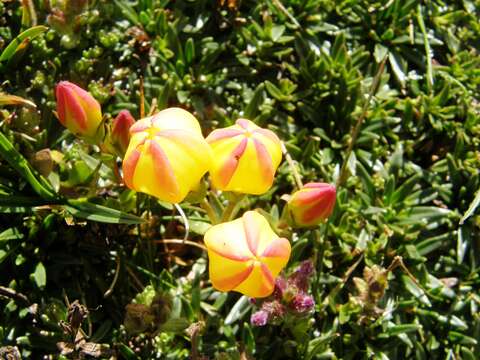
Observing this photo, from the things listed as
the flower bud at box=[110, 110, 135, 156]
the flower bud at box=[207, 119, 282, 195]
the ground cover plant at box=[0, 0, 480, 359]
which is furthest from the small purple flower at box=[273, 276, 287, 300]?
the flower bud at box=[110, 110, 135, 156]

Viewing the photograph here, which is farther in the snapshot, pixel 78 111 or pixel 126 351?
pixel 126 351

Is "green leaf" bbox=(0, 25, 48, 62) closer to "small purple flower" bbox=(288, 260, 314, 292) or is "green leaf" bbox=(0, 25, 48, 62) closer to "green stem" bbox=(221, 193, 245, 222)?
"green stem" bbox=(221, 193, 245, 222)

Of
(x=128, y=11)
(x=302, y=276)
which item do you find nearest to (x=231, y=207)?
(x=302, y=276)

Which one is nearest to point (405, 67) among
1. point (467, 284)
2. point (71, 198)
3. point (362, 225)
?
point (362, 225)

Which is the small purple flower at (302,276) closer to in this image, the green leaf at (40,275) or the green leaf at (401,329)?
the green leaf at (401,329)

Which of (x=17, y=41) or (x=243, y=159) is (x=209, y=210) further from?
(x=17, y=41)

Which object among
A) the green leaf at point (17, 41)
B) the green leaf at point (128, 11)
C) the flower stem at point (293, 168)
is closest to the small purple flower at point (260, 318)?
the flower stem at point (293, 168)
